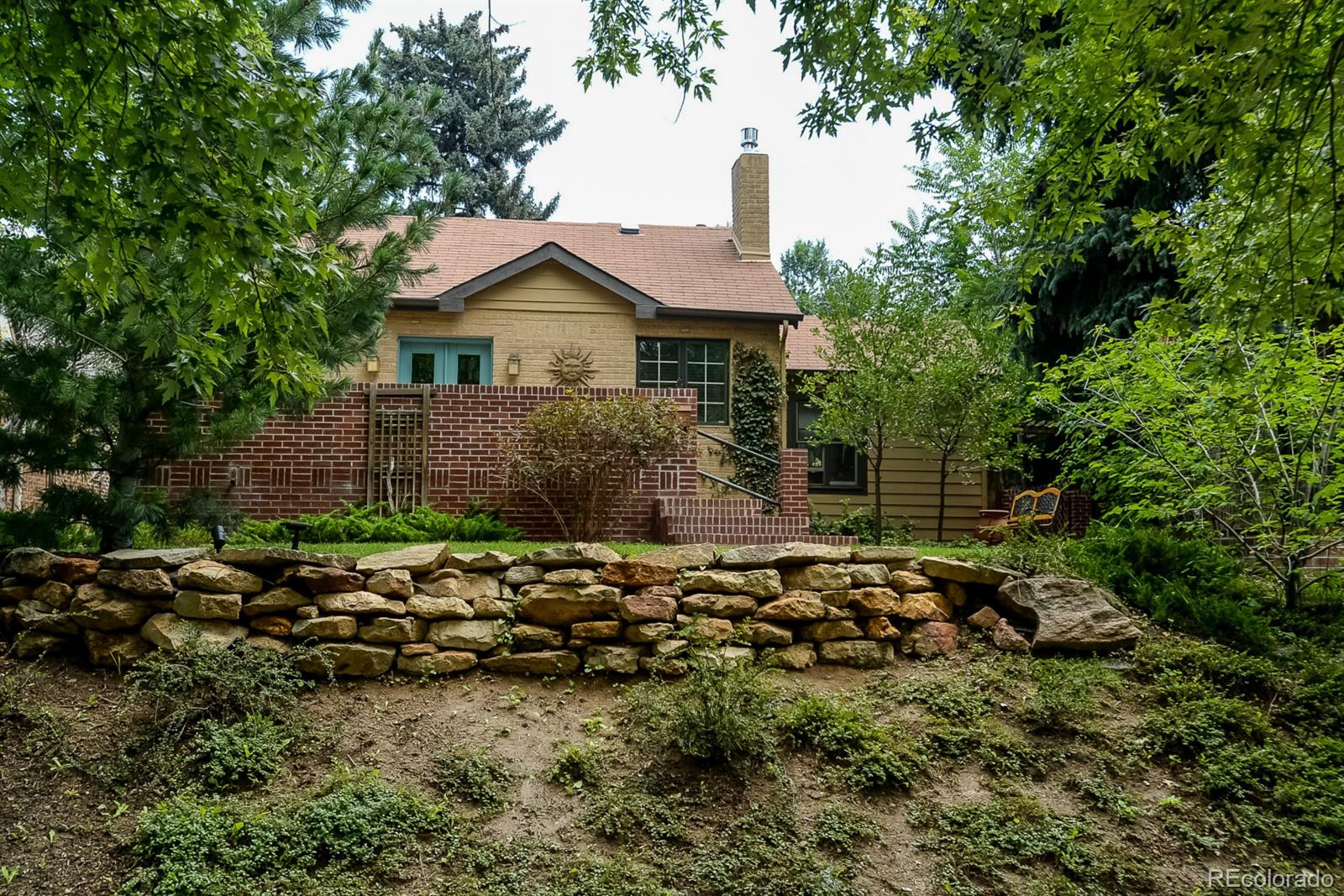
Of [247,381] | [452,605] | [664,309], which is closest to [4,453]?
[247,381]

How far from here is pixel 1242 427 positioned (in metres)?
6.55

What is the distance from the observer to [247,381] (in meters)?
6.72

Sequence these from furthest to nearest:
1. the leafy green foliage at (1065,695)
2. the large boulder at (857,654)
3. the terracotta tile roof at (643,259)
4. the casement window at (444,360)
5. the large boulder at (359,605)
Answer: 1. the terracotta tile roof at (643,259)
2. the casement window at (444,360)
3. the large boulder at (857,654)
4. the large boulder at (359,605)
5. the leafy green foliage at (1065,695)

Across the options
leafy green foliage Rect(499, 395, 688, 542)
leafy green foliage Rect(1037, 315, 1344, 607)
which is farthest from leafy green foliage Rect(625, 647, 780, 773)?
leafy green foliage Rect(499, 395, 688, 542)

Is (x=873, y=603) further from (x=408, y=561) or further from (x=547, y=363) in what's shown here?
(x=547, y=363)

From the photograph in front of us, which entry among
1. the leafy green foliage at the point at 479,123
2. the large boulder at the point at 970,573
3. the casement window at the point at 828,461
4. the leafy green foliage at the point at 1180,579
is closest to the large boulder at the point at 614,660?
the large boulder at the point at 970,573

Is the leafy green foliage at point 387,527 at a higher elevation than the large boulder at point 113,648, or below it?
higher

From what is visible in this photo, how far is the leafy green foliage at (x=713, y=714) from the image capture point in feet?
16.6

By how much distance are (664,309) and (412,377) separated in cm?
371

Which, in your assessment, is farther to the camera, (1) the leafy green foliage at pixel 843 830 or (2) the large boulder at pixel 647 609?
(2) the large boulder at pixel 647 609

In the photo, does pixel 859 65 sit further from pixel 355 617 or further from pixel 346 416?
pixel 346 416

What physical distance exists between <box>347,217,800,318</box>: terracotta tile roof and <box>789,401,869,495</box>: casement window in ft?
7.30

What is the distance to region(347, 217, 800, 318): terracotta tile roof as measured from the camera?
14312 millimetres

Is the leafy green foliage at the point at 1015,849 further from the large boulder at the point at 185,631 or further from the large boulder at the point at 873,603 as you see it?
the large boulder at the point at 185,631
